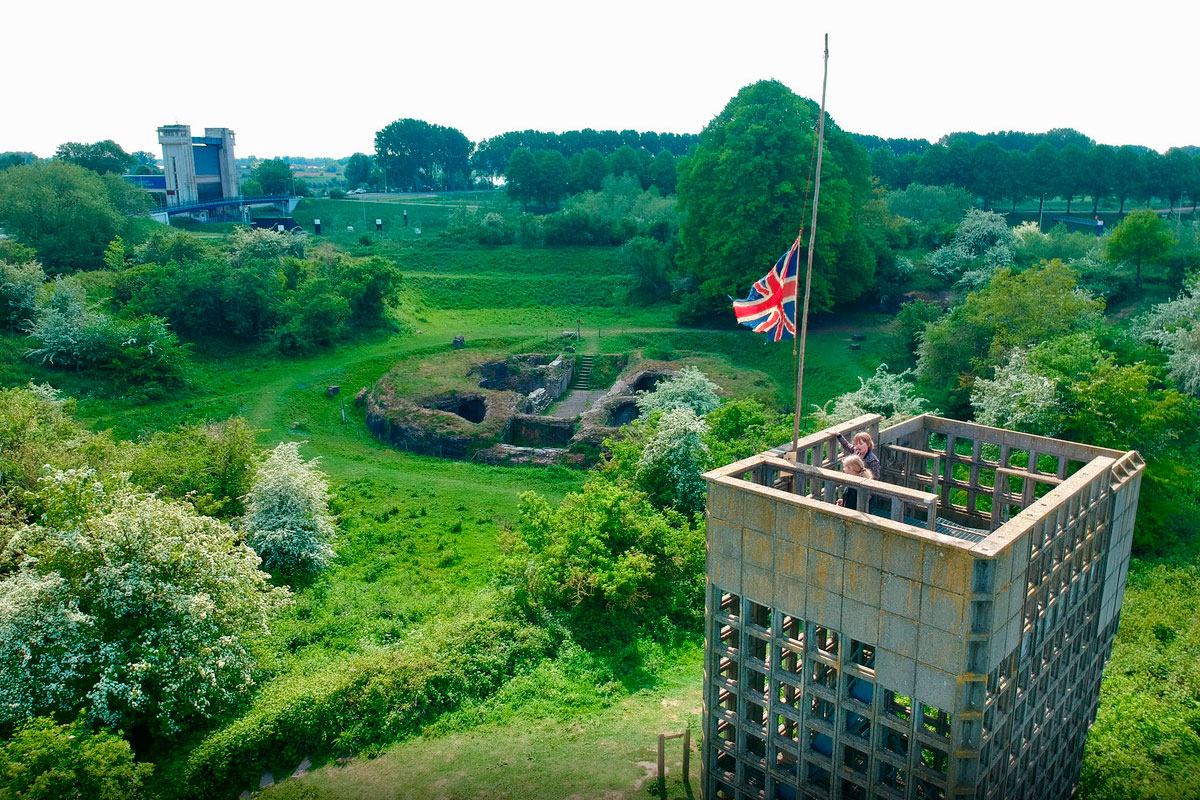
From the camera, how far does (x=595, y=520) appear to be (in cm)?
1928

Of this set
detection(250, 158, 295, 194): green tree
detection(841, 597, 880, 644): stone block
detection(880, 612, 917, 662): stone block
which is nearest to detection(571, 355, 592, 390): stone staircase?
detection(841, 597, 880, 644): stone block

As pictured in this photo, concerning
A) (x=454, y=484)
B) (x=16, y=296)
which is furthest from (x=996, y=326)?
(x=16, y=296)

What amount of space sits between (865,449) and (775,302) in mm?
A: 2580

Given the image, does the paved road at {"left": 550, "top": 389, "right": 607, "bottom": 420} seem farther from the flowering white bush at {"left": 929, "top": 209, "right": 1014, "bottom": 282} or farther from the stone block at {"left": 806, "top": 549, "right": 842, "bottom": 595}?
the stone block at {"left": 806, "top": 549, "right": 842, "bottom": 595}

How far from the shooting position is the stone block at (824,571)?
A: 10.2m

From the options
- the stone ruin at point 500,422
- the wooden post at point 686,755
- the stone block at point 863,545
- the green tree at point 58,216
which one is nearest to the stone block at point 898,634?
the stone block at point 863,545

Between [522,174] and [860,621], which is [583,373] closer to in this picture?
[860,621]

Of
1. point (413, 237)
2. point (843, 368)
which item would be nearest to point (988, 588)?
point (843, 368)

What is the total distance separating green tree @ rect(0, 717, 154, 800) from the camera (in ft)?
39.6

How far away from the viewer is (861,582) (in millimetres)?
9977

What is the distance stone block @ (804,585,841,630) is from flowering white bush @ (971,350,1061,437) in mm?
14930

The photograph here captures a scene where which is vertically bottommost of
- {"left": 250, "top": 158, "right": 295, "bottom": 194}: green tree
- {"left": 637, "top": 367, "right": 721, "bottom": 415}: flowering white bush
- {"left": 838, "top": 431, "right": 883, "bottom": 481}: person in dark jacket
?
{"left": 637, "top": 367, "right": 721, "bottom": 415}: flowering white bush

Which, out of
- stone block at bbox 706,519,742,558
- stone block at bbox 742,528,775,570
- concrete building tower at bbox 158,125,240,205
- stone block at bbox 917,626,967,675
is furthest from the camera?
concrete building tower at bbox 158,125,240,205

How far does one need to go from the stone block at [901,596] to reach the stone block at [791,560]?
1.00m
